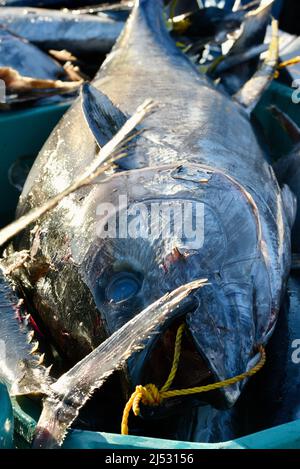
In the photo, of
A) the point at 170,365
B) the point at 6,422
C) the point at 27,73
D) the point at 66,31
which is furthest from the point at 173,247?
the point at 66,31

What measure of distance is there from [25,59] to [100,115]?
1759 mm

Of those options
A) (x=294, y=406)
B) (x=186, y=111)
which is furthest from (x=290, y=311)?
(x=186, y=111)

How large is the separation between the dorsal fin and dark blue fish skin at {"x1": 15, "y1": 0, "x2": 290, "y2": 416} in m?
0.09

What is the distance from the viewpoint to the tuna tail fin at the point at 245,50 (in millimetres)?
4484

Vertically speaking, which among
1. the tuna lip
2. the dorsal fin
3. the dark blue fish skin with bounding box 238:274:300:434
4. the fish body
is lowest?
the dark blue fish skin with bounding box 238:274:300:434

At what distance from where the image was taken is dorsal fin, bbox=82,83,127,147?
2.86 meters

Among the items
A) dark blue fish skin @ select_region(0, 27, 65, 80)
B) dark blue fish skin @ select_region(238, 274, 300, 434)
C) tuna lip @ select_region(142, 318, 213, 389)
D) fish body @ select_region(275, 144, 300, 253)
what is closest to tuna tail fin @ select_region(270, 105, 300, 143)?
fish body @ select_region(275, 144, 300, 253)

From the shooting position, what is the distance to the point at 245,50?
4.55 metres

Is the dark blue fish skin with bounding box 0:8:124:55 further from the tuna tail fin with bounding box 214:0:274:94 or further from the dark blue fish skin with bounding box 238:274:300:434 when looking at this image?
the dark blue fish skin with bounding box 238:274:300:434

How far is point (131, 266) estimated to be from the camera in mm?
2342

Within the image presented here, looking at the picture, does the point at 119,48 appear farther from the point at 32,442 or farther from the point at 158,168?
the point at 32,442

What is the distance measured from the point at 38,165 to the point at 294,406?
61.4 inches

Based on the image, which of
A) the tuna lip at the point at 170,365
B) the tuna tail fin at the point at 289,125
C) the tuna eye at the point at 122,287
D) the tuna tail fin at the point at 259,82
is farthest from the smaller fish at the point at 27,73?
the tuna lip at the point at 170,365

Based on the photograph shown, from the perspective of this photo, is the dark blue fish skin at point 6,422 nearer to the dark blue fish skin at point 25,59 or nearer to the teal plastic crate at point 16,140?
the teal plastic crate at point 16,140
